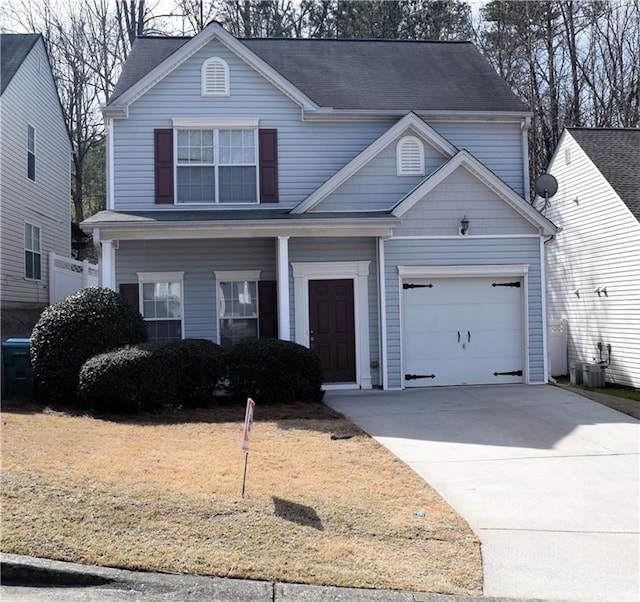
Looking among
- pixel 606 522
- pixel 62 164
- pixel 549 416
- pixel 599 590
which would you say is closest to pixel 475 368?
pixel 549 416

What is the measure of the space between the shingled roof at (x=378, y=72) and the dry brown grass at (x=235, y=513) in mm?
9425

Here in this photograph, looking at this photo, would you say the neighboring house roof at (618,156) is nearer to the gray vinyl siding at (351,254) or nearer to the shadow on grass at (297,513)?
the gray vinyl siding at (351,254)

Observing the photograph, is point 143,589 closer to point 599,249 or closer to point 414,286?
point 414,286

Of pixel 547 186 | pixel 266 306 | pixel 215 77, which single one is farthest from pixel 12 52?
pixel 547 186

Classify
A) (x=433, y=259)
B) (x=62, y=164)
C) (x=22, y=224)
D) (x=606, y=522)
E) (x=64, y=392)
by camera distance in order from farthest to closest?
(x=62, y=164) → (x=22, y=224) → (x=433, y=259) → (x=64, y=392) → (x=606, y=522)

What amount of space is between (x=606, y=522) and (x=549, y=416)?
14.7 ft

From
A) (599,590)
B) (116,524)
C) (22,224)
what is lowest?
(599,590)

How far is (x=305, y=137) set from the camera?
14.8m

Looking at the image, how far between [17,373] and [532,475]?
8679 millimetres

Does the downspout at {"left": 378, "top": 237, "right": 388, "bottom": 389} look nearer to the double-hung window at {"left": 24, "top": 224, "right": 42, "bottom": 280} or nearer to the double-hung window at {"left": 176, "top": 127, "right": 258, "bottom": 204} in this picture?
the double-hung window at {"left": 176, "top": 127, "right": 258, "bottom": 204}

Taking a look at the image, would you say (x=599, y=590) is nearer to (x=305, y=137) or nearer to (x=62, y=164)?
(x=305, y=137)

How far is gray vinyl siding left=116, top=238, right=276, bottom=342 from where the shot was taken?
13688 mm

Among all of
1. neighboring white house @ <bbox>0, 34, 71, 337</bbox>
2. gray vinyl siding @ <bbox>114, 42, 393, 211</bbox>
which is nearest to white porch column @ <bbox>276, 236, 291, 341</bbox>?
gray vinyl siding @ <bbox>114, 42, 393, 211</bbox>

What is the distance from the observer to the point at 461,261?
13.5 metres
